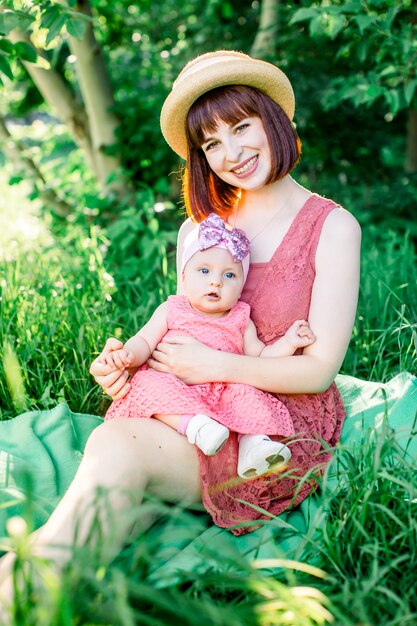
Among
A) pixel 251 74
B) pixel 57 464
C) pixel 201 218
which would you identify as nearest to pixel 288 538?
pixel 57 464

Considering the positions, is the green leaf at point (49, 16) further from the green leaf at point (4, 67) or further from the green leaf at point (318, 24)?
the green leaf at point (318, 24)

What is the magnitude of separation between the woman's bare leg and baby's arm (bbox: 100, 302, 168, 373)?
7.1 inches

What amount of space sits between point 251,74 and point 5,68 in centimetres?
95

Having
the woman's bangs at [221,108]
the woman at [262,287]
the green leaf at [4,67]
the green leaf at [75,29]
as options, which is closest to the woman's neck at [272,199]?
the woman at [262,287]

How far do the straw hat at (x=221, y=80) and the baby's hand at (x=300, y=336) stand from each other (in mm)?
678

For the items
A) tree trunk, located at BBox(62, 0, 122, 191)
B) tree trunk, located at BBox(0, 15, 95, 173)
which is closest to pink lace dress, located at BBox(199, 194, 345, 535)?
tree trunk, located at BBox(62, 0, 122, 191)

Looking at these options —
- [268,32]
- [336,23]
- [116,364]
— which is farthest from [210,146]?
[268,32]

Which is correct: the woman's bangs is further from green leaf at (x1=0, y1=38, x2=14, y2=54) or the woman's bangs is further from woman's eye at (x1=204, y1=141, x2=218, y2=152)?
green leaf at (x1=0, y1=38, x2=14, y2=54)

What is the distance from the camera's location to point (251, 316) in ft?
7.07

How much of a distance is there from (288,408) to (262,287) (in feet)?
1.18

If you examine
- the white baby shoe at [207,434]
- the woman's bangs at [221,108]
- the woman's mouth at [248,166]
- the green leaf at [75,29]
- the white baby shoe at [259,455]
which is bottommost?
the white baby shoe at [259,455]

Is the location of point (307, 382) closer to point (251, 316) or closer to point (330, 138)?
point (251, 316)

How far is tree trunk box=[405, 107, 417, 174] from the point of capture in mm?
4992

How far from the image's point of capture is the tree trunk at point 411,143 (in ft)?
16.4
